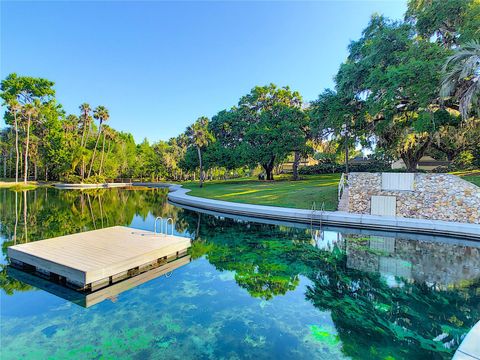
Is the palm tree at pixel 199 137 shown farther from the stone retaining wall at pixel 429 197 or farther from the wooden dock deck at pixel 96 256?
the wooden dock deck at pixel 96 256

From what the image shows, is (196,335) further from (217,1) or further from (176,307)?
(217,1)

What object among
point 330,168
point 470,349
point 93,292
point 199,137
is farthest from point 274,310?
point 330,168

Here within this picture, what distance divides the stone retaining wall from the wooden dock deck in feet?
31.3

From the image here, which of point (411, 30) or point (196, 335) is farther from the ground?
point (411, 30)

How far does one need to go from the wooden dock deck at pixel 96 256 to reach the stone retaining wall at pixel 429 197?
9550 mm

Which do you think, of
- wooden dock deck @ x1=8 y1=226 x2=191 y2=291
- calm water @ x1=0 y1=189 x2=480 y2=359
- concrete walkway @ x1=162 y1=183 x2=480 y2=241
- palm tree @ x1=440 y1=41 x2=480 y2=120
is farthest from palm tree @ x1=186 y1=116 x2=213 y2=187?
palm tree @ x1=440 y1=41 x2=480 y2=120

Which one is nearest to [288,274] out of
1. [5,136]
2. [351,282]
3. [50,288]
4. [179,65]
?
[351,282]

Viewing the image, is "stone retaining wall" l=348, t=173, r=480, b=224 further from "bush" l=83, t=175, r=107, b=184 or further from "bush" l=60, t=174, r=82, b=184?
"bush" l=60, t=174, r=82, b=184

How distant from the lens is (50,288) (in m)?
5.61

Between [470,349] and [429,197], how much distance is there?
1056 cm

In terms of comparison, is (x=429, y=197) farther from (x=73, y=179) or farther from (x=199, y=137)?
(x=73, y=179)

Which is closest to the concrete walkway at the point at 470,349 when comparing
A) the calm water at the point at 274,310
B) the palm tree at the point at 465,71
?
the calm water at the point at 274,310

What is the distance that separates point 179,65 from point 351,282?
28.6 meters

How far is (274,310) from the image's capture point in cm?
494
